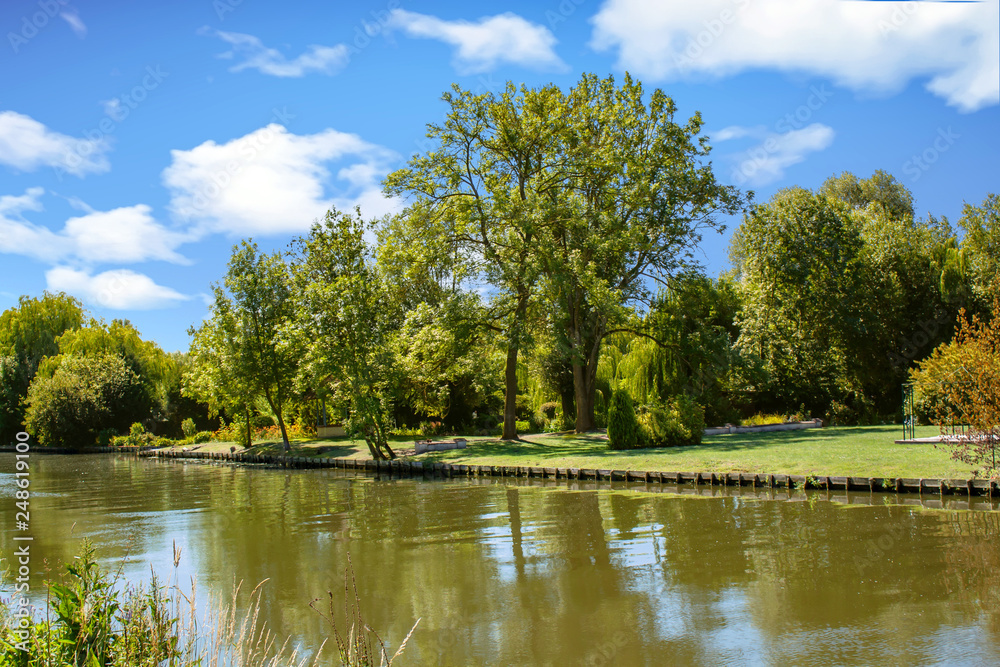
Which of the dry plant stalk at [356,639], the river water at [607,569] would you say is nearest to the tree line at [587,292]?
the river water at [607,569]

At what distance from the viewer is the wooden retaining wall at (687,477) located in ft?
44.1

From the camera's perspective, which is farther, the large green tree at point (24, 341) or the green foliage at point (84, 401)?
the large green tree at point (24, 341)

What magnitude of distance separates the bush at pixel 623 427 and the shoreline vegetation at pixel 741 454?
642 mm

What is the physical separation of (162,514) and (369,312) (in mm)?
11768

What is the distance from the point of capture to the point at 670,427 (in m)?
23.8

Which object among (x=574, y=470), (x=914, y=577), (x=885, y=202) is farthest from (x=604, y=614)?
(x=885, y=202)

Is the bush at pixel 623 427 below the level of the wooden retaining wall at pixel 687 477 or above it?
above

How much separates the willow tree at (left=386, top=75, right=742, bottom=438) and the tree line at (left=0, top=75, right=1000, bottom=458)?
0.29ft

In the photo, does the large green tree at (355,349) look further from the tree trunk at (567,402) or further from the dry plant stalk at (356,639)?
the dry plant stalk at (356,639)

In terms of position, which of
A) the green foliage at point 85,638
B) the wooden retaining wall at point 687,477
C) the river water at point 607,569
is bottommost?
the river water at point 607,569

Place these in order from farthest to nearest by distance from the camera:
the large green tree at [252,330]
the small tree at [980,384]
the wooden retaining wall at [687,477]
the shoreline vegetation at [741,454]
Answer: the large green tree at [252,330], the shoreline vegetation at [741,454], the wooden retaining wall at [687,477], the small tree at [980,384]

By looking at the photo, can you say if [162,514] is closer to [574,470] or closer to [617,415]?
[574,470]

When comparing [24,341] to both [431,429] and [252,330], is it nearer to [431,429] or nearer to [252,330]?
[252,330]

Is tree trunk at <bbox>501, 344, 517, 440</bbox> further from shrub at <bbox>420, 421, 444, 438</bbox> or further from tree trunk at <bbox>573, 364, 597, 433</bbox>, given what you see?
shrub at <bbox>420, 421, 444, 438</bbox>
